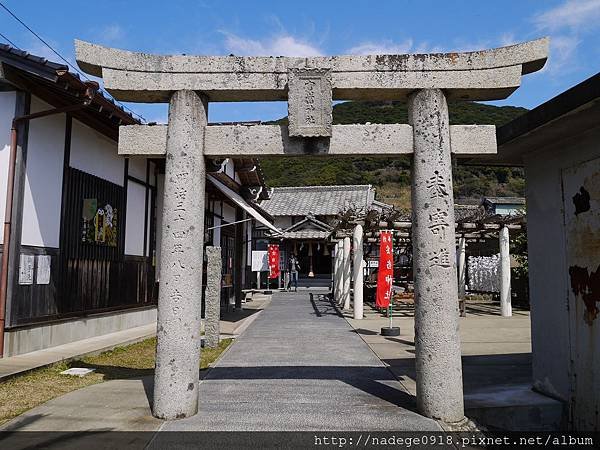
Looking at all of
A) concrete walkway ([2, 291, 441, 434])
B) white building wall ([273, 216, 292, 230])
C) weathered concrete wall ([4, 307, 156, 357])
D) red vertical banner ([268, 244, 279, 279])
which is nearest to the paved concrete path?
concrete walkway ([2, 291, 441, 434])

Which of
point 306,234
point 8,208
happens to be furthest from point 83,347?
point 306,234

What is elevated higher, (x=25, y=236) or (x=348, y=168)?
(x=348, y=168)

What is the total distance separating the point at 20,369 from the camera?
7.12 m

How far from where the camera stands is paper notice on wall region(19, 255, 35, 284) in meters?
8.26

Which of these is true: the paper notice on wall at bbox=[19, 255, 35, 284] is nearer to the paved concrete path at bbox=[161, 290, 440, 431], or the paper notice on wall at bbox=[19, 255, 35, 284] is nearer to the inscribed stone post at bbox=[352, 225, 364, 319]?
the paved concrete path at bbox=[161, 290, 440, 431]

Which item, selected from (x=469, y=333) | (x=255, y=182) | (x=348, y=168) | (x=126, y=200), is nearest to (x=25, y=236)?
(x=126, y=200)

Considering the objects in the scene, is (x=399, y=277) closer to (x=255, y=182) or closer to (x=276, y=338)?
(x=255, y=182)

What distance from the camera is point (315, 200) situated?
38.3 metres

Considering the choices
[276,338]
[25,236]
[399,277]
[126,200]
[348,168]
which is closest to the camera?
[25,236]

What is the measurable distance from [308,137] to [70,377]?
5355mm

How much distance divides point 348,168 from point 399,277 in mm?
48197

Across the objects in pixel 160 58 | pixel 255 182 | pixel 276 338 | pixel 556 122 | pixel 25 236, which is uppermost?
pixel 255 182

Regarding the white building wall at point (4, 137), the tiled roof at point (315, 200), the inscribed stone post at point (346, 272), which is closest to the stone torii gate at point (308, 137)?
the white building wall at point (4, 137)

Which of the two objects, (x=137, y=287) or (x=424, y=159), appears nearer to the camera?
(x=424, y=159)
